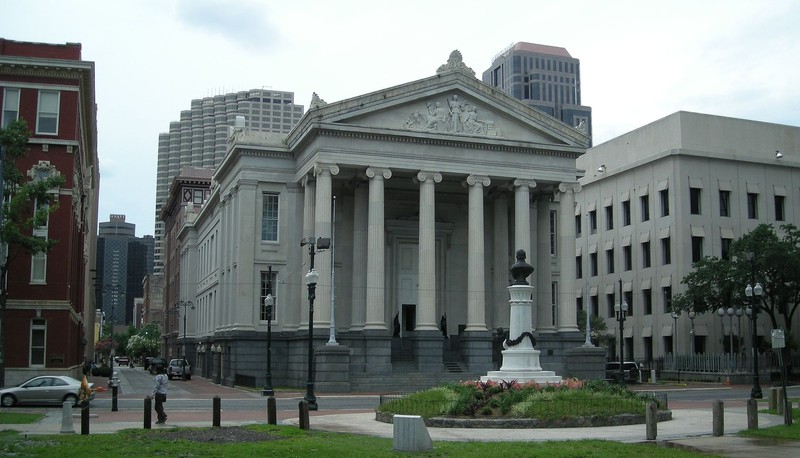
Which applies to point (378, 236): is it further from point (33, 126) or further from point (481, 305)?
point (33, 126)

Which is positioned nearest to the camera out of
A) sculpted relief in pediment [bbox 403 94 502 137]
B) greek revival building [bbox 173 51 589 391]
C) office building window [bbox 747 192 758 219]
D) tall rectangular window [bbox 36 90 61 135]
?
tall rectangular window [bbox 36 90 61 135]

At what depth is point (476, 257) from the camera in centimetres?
5769

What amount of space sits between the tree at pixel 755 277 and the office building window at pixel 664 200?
875 centimetres

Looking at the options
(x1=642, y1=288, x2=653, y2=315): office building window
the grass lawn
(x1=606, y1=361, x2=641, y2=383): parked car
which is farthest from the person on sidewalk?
(x1=642, y1=288, x2=653, y2=315): office building window

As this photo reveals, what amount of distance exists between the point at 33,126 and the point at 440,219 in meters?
28.3

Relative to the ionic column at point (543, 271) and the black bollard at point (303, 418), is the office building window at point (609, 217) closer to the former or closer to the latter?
the ionic column at point (543, 271)

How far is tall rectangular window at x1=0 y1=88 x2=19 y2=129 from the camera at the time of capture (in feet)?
160

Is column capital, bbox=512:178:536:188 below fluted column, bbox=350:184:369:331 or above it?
above

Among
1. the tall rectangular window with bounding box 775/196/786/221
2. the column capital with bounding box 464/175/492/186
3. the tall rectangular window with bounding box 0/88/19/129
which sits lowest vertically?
the column capital with bounding box 464/175/492/186

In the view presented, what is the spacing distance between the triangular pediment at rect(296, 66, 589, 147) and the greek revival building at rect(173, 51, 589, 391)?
91 millimetres

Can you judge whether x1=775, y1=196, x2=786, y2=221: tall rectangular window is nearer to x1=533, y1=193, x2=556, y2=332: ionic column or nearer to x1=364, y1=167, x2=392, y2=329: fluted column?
x1=533, y1=193, x2=556, y2=332: ionic column

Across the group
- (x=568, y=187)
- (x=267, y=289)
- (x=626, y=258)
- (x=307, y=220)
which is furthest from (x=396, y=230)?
(x=626, y=258)

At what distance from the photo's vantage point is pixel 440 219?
64.6 metres

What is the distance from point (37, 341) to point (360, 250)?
2080cm
